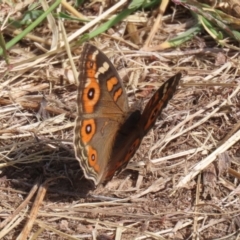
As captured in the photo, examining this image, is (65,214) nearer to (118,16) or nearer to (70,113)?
(70,113)

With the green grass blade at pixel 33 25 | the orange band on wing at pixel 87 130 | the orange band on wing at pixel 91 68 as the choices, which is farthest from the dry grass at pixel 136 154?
the orange band on wing at pixel 91 68

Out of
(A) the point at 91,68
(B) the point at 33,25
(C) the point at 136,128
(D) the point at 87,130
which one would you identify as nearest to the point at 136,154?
(C) the point at 136,128

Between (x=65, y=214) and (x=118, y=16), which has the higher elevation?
(x=118, y=16)

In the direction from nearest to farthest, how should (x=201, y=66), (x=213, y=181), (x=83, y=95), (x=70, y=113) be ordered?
(x=83, y=95) → (x=213, y=181) → (x=70, y=113) → (x=201, y=66)

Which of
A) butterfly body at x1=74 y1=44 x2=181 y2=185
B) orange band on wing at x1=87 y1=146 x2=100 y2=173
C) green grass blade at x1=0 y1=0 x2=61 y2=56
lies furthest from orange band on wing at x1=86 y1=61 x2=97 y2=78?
green grass blade at x1=0 y1=0 x2=61 y2=56

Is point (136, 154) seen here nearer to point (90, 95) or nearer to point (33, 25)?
point (90, 95)

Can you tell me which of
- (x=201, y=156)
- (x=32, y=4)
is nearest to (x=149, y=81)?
(x=201, y=156)
